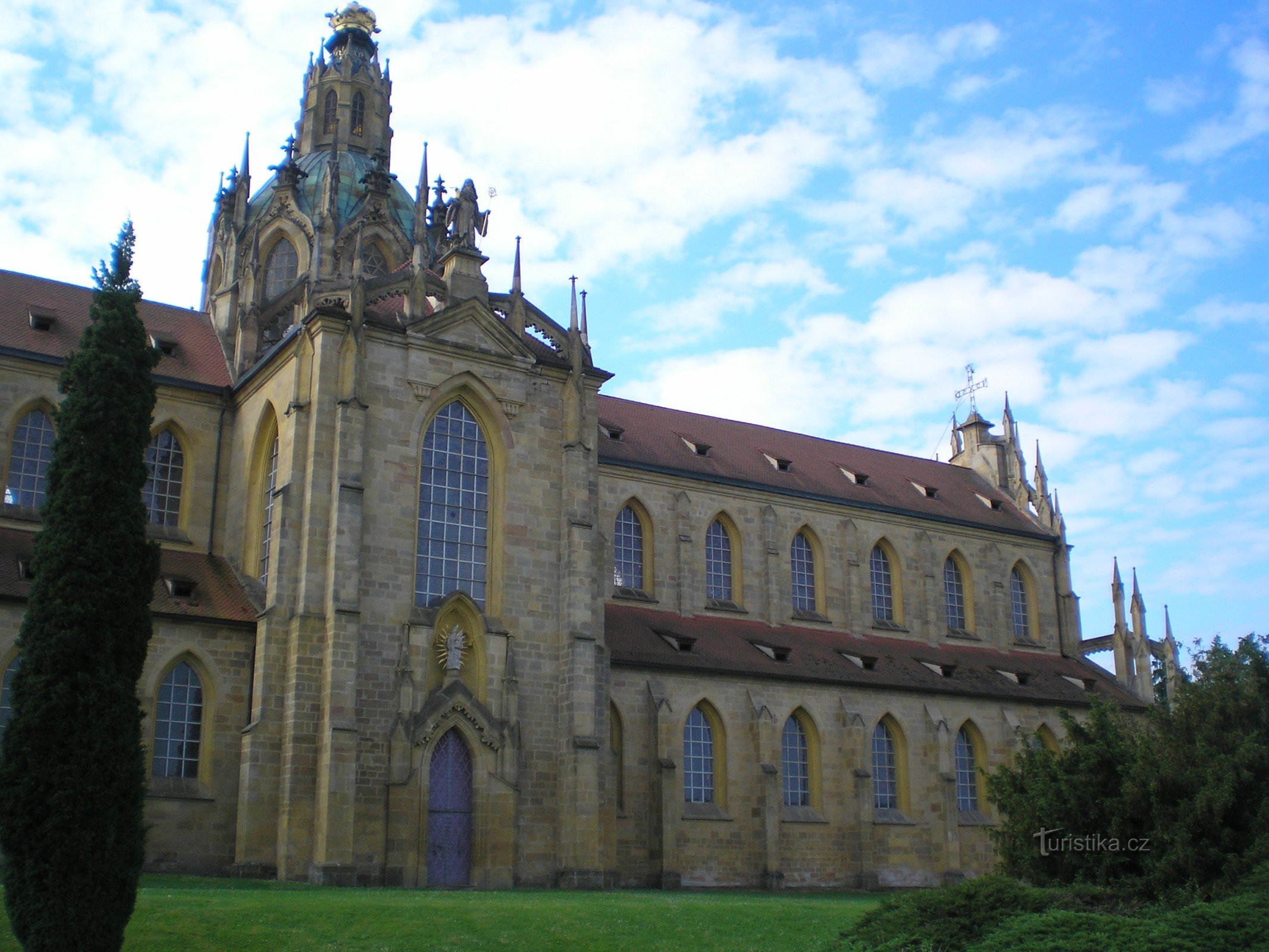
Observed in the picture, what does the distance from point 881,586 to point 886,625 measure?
181 centimetres

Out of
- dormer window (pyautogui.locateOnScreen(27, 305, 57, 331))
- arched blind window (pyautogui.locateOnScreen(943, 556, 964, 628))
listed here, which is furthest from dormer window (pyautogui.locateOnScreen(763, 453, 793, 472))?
dormer window (pyautogui.locateOnScreen(27, 305, 57, 331))

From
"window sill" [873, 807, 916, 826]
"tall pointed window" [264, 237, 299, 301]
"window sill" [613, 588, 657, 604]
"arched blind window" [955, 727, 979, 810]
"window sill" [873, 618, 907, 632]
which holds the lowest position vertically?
"window sill" [873, 807, 916, 826]

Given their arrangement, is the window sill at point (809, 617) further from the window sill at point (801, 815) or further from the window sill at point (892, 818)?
the window sill at point (801, 815)

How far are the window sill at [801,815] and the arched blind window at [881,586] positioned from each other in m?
9.84

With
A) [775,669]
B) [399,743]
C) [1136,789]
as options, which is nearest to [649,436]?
[775,669]

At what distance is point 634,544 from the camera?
146 ft

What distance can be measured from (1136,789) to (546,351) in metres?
20.0

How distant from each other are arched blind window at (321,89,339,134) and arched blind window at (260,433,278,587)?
69.0ft

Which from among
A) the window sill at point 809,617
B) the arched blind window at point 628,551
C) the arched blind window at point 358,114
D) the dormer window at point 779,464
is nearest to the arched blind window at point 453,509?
the arched blind window at point 628,551

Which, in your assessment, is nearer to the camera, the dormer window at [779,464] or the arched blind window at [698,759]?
the arched blind window at [698,759]

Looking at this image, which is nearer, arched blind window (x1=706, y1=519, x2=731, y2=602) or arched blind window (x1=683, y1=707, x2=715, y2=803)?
arched blind window (x1=683, y1=707, x2=715, y2=803)

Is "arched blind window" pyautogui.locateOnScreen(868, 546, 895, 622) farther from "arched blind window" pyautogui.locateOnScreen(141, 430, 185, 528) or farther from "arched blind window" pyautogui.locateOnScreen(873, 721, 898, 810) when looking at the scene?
"arched blind window" pyautogui.locateOnScreen(141, 430, 185, 528)

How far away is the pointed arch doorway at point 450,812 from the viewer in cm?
3141

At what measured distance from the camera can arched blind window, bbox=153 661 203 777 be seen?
31.3 metres
